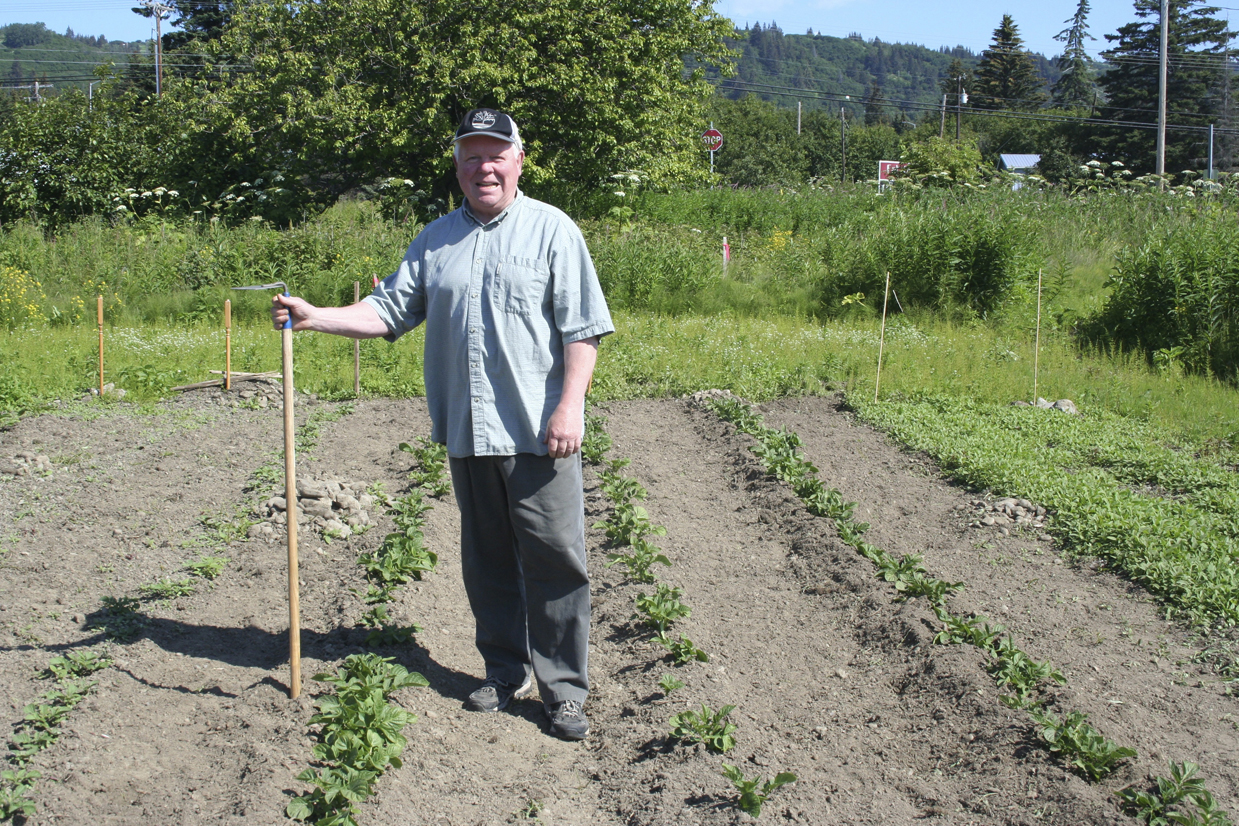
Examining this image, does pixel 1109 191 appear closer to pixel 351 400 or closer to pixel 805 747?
pixel 351 400

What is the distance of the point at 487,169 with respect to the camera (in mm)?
3072

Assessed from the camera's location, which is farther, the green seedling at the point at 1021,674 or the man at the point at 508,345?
the green seedling at the point at 1021,674

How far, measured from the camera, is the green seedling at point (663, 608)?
13.7 ft

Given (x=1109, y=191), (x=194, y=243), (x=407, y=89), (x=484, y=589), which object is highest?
(x=407, y=89)

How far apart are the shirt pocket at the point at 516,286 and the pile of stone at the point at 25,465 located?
4375 millimetres

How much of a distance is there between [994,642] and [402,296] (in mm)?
2847

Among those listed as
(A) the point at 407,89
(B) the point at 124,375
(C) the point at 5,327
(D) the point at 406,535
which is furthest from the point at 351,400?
(A) the point at 407,89

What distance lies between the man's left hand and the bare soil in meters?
1.13

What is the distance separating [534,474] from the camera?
10.4 feet

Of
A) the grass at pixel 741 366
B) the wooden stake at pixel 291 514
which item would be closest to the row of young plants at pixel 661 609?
the wooden stake at pixel 291 514

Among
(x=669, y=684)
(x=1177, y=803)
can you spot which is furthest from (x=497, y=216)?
(x=1177, y=803)

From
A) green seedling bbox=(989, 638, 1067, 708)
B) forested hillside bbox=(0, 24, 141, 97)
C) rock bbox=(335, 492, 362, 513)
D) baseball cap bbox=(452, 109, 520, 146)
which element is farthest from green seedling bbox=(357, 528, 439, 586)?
forested hillside bbox=(0, 24, 141, 97)

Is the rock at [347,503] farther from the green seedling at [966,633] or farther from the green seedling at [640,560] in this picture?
the green seedling at [966,633]

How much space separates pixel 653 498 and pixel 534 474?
322 centimetres
